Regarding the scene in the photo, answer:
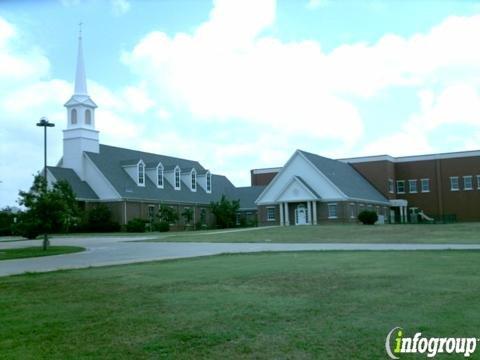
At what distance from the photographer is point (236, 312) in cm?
869

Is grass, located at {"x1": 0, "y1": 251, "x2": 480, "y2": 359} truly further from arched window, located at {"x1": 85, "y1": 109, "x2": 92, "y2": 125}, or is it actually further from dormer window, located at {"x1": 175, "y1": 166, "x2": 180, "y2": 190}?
dormer window, located at {"x1": 175, "y1": 166, "x2": 180, "y2": 190}

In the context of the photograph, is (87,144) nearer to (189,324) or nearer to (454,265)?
(454,265)

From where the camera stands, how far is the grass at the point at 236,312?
6832mm

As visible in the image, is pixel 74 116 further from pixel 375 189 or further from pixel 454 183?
pixel 454 183

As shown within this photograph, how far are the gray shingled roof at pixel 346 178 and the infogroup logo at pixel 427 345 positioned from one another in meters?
50.1

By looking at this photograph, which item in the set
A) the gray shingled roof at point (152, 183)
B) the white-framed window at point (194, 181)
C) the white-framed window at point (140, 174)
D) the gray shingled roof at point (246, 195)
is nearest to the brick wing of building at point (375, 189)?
the gray shingled roof at point (246, 195)

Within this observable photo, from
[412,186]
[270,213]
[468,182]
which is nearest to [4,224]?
[270,213]

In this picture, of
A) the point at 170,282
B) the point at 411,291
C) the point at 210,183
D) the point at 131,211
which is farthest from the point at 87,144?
the point at 411,291

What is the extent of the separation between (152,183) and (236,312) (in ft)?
183

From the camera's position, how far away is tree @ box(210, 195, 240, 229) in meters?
65.4

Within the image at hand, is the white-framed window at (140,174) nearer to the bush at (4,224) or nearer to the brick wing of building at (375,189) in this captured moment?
the brick wing of building at (375,189)

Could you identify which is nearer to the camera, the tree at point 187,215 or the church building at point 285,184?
the church building at point 285,184

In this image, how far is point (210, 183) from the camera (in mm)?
74438

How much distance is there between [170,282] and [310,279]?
2.99 m
